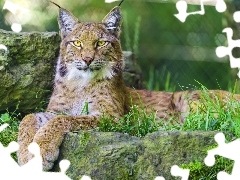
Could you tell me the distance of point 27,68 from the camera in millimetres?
6504

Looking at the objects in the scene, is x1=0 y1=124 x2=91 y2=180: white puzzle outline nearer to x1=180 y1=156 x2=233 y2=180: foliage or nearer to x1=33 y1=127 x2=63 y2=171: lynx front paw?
x1=33 y1=127 x2=63 y2=171: lynx front paw

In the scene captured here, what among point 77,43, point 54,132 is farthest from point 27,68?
point 54,132

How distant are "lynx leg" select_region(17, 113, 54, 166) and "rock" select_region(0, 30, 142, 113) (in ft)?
1.79

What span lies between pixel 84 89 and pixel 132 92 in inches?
22.2

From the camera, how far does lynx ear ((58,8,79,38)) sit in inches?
246

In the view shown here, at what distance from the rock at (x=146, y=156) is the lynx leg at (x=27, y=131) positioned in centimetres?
52

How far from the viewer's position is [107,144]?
5008mm

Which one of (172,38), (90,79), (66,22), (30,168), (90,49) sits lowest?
(30,168)

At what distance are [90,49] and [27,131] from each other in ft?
2.59

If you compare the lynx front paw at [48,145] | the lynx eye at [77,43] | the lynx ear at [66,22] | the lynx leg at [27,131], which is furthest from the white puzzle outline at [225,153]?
the lynx ear at [66,22]

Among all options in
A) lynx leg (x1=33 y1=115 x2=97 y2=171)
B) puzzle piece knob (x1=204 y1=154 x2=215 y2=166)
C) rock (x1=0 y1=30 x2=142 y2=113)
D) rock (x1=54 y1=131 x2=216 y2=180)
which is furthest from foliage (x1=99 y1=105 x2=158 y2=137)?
rock (x1=0 y1=30 x2=142 y2=113)

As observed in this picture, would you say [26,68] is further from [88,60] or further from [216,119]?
[216,119]

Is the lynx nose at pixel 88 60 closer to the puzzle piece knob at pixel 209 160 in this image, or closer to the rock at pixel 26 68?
the rock at pixel 26 68

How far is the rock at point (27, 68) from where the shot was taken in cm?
639
